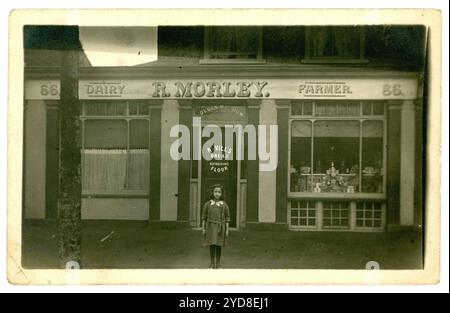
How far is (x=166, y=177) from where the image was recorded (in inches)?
265

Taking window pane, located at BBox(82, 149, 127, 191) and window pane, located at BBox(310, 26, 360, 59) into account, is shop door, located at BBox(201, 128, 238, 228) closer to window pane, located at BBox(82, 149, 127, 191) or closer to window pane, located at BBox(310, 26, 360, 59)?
window pane, located at BBox(82, 149, 127, 191)

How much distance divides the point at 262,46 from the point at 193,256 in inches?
115

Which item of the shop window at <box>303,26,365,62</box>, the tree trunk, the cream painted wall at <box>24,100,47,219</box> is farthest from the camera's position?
the shop window at <box>303,26,365,62</box>

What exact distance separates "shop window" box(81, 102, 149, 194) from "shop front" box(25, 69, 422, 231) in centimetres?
2

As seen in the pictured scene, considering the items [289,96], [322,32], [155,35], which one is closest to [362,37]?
[322,32]

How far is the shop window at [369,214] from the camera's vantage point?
23.0 ft

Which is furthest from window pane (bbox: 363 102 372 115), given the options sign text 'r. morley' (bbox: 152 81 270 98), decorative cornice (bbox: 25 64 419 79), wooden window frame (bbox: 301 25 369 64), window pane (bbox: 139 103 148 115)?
window pane (bbox: 139 103 148 115)

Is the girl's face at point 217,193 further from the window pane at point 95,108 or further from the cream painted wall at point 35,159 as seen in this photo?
the window pane at point 95,108

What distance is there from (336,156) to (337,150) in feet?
0.32

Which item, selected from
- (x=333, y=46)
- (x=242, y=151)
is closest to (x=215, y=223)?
(x=242, y=151)

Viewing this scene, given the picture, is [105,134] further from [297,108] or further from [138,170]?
[297,108]

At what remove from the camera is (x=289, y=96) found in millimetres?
7000

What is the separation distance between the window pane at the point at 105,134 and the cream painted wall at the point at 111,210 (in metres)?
0.86

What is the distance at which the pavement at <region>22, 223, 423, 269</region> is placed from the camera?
4.82 metres
